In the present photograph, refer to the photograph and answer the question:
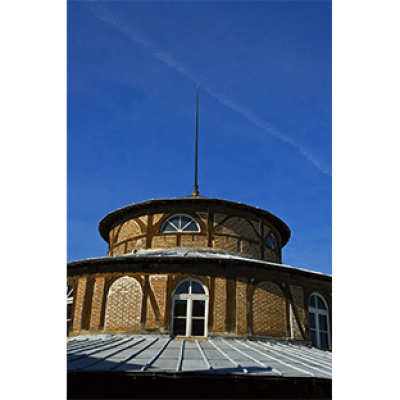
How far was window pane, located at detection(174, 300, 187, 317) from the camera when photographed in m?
15.6

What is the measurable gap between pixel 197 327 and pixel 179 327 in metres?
0.72

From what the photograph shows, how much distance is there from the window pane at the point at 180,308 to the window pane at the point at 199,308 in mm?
365

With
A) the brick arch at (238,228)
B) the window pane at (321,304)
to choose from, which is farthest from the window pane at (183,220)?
the window pane at (321,304)

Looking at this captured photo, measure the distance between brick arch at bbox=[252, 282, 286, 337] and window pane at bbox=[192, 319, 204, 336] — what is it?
86.1 inches

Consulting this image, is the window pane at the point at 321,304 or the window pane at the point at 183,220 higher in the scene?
the window pane at the point at 183,220

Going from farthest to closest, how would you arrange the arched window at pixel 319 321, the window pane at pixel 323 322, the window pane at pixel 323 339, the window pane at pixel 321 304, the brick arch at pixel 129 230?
the brick arch at pixel 129 230 < the window pane at pixel 321 304 < the window pane at pixel 323 322 < the window pane at pixel 323 339 < the arched window at pixel 319 321

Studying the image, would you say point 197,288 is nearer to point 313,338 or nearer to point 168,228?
point 168,228

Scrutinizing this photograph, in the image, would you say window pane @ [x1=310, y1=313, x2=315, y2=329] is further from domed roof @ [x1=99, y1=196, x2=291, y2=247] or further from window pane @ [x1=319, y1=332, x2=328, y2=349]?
domed roof @ [x1=99, y1=196, x2=291, y2=247]

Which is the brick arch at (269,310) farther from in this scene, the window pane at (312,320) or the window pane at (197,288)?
the window pane at (197,288)

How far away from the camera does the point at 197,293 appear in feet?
52.4

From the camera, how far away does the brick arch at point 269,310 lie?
16.1 meters

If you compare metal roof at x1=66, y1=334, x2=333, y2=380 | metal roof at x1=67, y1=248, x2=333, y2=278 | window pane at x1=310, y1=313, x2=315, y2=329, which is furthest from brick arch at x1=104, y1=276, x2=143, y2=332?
window pane at x1=310, y1=313, x2=315, y2=329
